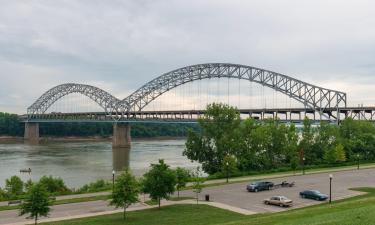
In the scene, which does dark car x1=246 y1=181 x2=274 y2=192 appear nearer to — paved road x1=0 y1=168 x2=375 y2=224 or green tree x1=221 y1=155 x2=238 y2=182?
paved road x1=0 y1=168 x2=375 y2=224

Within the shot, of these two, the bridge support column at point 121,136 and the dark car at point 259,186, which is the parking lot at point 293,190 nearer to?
the dark car at point 259,186

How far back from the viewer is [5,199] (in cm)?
3497

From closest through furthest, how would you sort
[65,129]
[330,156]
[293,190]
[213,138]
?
[293,190] < [213,138] < [330,156] < [65,129]

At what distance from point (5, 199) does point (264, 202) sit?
2033cm

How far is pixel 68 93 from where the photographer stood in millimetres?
182000

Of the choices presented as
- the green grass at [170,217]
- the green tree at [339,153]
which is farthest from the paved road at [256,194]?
the green tree at [339,153]

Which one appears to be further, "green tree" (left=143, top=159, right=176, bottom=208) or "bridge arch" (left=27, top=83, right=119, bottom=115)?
"bridge arch" (left=27, top=83, right=119, bottom=115)

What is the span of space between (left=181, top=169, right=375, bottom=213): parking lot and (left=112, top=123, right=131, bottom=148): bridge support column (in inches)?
3392

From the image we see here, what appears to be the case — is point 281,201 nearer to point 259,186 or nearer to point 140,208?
point 259,186

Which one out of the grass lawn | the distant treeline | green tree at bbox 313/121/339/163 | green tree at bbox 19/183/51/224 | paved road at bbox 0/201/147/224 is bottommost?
paved road at bbox 0/201/147/224

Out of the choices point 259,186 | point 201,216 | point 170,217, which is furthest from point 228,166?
point 170,217

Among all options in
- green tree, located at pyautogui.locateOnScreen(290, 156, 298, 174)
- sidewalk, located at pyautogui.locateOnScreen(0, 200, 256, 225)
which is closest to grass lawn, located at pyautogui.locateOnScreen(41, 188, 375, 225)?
sidewalk, located at pyautogui.locateOnScreen(0, 200, 256, 225)

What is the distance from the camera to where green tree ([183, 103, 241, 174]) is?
5188 cm

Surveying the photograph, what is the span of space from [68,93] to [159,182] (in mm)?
160844
